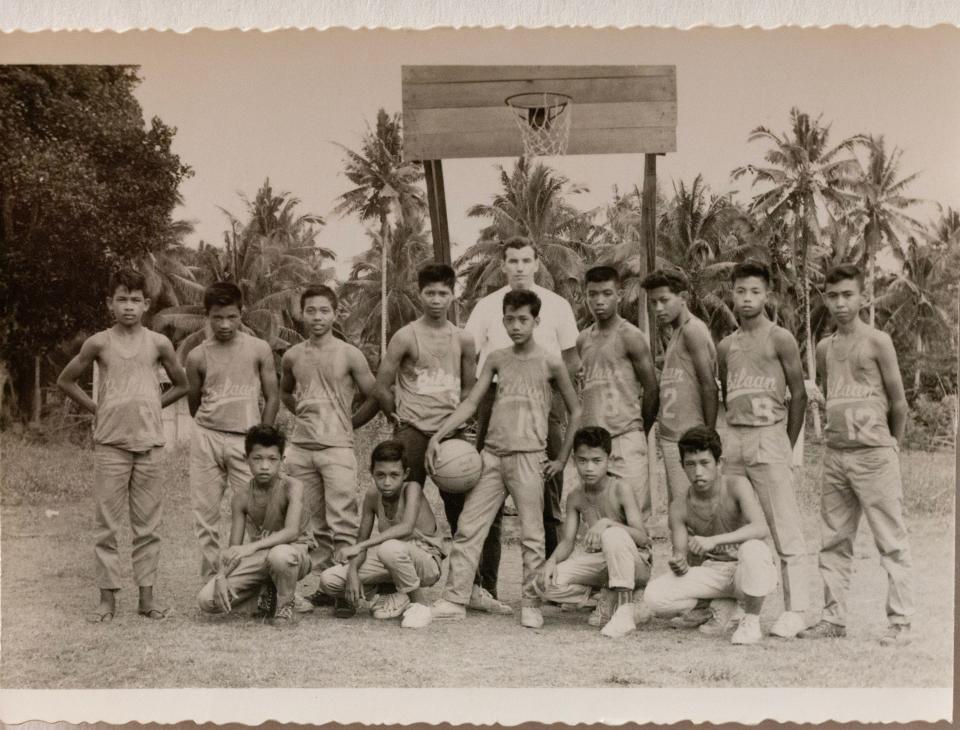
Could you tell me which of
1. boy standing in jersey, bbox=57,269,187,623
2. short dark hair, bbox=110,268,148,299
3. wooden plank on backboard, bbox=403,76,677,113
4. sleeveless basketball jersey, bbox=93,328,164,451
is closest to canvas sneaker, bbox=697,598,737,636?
wooden plank on backboard, bbox=403,76,677,113

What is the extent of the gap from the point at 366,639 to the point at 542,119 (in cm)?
267

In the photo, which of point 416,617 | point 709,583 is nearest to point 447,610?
point 416,617

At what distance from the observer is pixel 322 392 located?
5.81 metres

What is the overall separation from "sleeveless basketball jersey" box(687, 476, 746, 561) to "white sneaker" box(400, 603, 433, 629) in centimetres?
138

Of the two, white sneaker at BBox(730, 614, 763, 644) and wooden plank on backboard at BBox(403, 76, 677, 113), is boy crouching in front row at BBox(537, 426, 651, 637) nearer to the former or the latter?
white sneaker at BBox(730, 614, 763, 644)

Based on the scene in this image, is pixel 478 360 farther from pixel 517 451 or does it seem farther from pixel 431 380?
pixel 517 451

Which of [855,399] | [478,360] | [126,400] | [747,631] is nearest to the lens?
[747,631]

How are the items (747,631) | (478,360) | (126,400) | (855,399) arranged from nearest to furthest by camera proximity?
(747,631)
(855,399)
(126,400)
(478,360)

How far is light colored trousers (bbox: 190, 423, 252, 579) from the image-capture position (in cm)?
578

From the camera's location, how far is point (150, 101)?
5645 millimetres

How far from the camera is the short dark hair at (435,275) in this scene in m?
5.74

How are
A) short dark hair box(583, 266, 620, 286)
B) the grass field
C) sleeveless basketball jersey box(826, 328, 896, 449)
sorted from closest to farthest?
the grass field → sleeveless basketball jersey box(826, 328, 896, 449) → short dark hair box(583, 266, 620, 286)

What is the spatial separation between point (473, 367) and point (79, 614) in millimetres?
2305

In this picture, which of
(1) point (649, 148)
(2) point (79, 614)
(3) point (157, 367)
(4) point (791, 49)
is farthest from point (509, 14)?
(2) point (79, 614)
